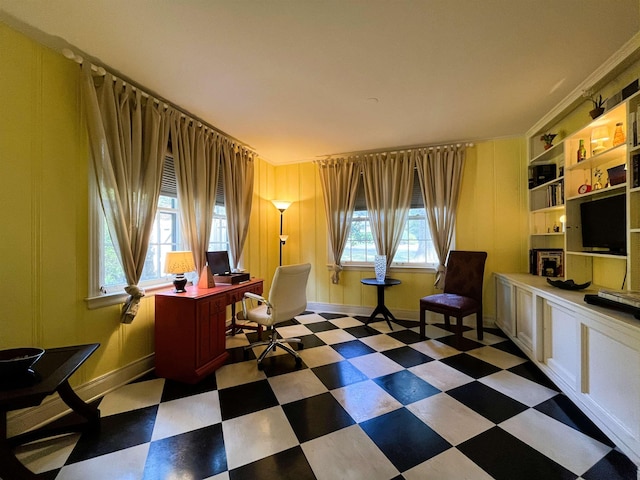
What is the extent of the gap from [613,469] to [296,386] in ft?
6.24

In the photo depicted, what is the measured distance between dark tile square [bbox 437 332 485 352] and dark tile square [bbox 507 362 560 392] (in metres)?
0.46

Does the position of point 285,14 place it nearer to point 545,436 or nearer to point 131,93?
point 131,93

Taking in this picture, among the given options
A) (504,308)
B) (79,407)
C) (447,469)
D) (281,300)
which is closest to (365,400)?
(447,469)

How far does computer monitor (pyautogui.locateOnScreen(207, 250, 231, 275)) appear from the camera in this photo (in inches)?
113

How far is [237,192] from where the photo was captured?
346 cm

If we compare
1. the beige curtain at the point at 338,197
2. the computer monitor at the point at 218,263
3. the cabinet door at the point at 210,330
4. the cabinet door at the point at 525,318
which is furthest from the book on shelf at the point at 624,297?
the computer monitor at the point at 218,263

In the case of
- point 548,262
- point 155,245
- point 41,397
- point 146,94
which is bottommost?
point 41,397

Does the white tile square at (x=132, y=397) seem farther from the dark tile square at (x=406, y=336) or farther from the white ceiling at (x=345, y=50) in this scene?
the white ceiling at (x=345, y=50)

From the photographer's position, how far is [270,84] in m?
2.25

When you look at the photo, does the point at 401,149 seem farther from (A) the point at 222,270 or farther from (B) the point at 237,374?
(B) the point at 237,374

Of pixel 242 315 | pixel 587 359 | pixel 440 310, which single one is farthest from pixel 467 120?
pixel 242 315

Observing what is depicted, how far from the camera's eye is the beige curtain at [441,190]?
11.7 ft

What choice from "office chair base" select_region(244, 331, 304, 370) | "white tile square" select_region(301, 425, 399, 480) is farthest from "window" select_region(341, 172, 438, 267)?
"white tile square" select_region(301, 425, 399, 480)

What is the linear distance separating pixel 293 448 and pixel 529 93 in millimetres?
3460
